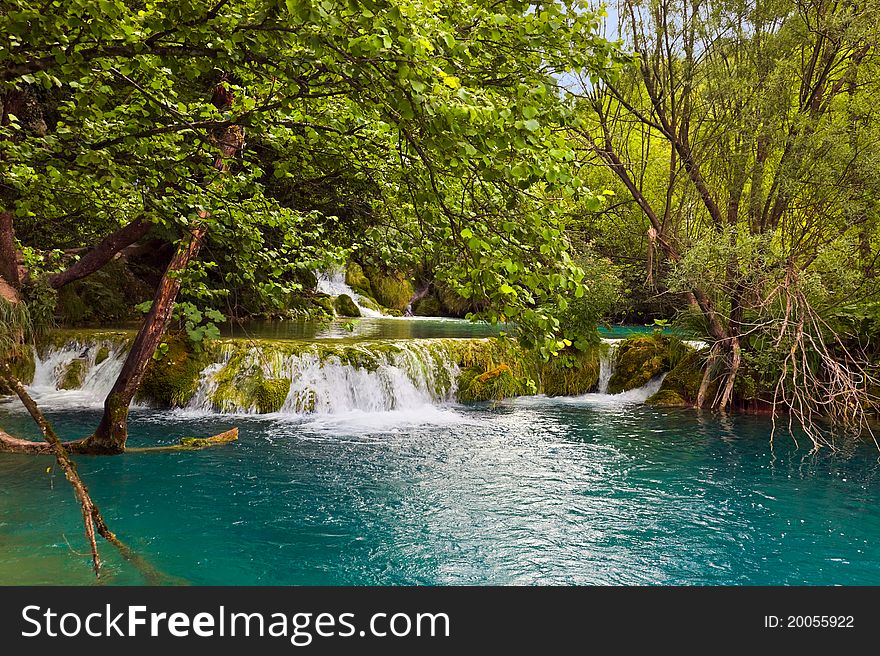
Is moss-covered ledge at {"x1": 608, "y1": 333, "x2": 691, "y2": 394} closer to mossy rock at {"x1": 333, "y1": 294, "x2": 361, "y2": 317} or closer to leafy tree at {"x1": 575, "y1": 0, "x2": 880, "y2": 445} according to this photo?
leafy tree at {"x1": 575, "y1": 0, "x2": 880, "y2": 445}

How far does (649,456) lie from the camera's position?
34.3ft

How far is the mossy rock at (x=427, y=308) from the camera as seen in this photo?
33344 millimetres

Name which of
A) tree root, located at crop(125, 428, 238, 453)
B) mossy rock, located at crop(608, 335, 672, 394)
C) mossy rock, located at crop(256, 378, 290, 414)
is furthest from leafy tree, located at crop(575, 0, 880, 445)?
tree root, located at crop(125, 428, 238, 453)

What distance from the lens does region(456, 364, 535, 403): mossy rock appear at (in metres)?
15.4

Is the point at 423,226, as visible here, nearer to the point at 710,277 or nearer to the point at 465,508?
the point at 465,508

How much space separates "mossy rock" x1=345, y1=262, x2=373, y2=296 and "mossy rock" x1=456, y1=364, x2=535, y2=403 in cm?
1613

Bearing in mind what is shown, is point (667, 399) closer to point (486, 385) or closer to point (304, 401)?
point (486, 385)

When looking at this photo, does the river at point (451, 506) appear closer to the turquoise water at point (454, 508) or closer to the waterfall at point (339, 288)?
the turquoise water at point (454, 508)

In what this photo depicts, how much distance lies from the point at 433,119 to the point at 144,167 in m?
3.52

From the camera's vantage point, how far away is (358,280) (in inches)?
1240

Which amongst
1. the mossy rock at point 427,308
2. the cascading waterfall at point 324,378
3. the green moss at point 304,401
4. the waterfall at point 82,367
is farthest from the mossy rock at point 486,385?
the mossy rock at point 427,308

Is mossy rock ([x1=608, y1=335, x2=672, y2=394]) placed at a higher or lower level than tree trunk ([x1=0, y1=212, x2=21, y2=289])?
lower

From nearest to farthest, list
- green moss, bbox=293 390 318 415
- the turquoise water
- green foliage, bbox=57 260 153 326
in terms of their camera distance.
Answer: the turquoise water < green moss, bbox=293 390 318 415 < green foliage, bbox=57 260 153 326

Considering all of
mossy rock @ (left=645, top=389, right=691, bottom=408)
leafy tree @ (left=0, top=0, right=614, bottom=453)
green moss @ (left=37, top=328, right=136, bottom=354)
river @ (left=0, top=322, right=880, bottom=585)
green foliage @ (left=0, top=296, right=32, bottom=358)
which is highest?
leafy tree @ (left=0, top=0, right=614, bottom=453)
